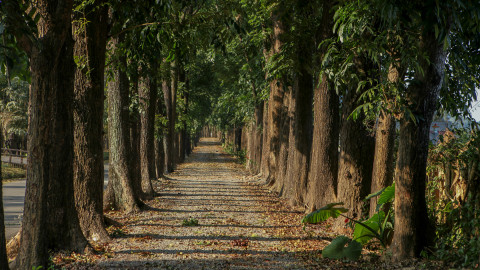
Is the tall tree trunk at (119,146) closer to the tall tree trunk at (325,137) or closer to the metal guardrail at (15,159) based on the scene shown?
the tall tree trunk at (325,137)

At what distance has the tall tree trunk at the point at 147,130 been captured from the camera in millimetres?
16172

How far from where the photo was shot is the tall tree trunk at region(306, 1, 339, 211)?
1100cm

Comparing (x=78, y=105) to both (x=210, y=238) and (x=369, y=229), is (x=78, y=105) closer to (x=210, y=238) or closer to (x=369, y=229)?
(x=210, y=238)

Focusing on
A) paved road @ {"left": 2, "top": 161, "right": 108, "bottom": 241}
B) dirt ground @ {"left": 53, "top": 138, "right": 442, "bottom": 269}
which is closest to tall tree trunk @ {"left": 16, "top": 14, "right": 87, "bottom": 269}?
dirt ground @ {"left": 53, "top": 138, "right": 442, "bottom": 269}

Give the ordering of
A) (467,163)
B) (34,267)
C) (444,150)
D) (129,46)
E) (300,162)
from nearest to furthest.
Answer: (34,267) → (467,163) → (444,150) → (129,46) → (300,162)

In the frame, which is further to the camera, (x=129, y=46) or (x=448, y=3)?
(x=129, y=46)

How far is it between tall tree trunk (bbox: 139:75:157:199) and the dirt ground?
42.3 inches

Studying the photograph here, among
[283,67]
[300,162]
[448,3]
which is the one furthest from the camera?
[300,162]

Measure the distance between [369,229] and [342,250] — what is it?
730 millimetres

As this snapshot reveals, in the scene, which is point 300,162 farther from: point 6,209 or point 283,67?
point 6,209

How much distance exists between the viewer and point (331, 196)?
1117 centimetres

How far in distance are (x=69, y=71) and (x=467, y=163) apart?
6.35 m

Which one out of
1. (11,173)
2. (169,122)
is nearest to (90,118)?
(169,122)

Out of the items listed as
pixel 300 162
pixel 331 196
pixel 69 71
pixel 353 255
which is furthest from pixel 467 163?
pixel 300 162
